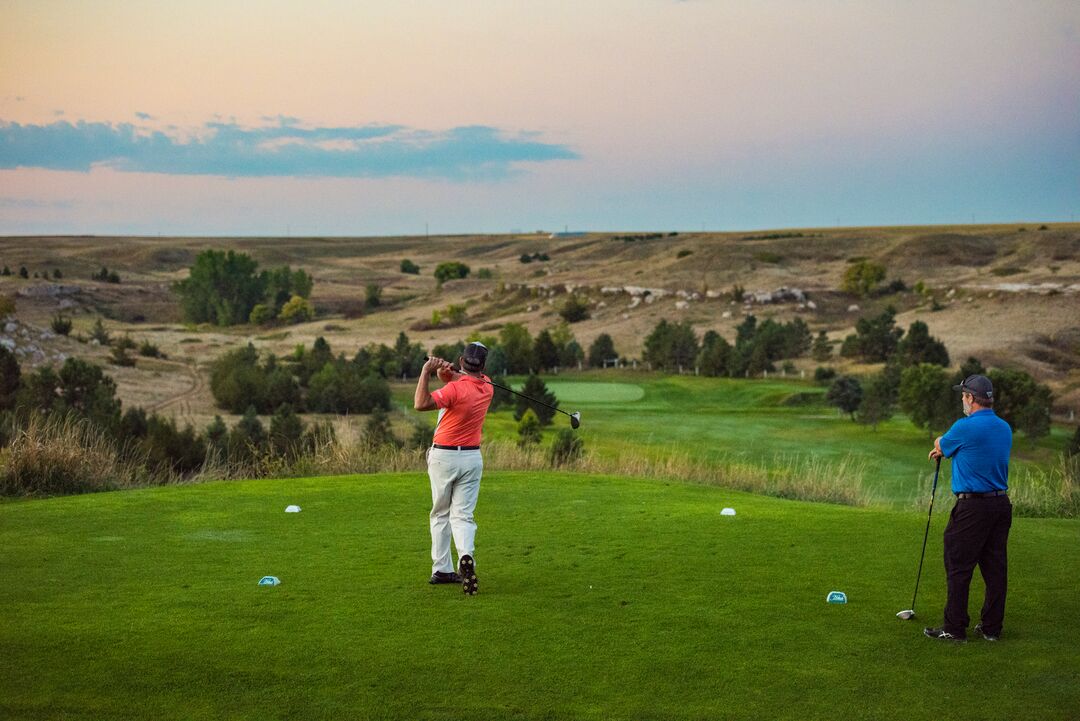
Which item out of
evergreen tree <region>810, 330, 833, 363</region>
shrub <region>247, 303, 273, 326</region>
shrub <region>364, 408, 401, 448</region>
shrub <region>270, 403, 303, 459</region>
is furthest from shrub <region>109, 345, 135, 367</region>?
shrub <region>247, 303, 273, 326</region>

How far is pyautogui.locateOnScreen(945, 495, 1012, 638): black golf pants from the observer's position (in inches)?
302

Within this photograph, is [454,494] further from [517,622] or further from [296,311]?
[296,311]

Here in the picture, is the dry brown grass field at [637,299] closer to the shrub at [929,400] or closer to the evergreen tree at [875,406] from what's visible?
the evergreen tree at [875,406]

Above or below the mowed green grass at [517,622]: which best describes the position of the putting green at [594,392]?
below

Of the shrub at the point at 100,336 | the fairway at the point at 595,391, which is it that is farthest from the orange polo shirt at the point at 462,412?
the shrub at the point at 100,336

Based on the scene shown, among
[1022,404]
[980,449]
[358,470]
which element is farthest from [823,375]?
[980,449]

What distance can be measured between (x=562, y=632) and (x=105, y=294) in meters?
102

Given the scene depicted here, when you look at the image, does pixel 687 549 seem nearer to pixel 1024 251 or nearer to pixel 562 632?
pixel 562 632

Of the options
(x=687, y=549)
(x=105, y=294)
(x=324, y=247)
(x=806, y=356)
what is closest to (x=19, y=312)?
(x=105, y=294)

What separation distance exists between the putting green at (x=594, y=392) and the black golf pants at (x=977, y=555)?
127 ft

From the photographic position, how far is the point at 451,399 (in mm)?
8609

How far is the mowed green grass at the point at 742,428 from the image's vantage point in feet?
103

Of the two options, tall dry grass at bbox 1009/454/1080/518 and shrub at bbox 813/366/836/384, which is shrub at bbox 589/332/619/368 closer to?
shrub at bbox 813/366/836/384

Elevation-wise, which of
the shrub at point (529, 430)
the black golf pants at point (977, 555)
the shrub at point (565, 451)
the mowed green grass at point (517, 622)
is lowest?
the shrub at point (529, 430)
